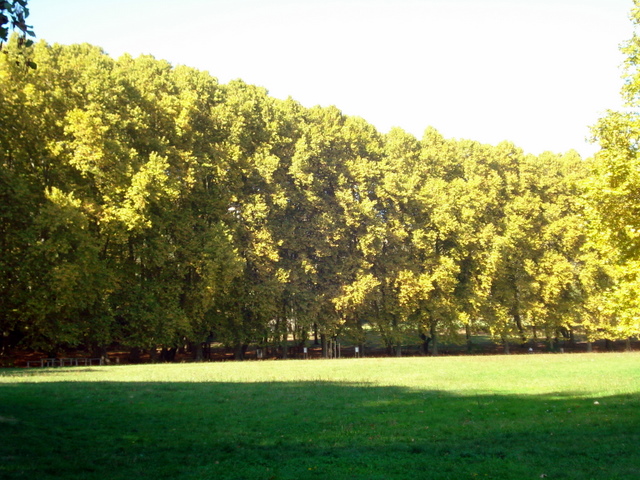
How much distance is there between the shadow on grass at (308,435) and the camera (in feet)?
31.5

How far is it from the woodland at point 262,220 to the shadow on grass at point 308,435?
6.97m

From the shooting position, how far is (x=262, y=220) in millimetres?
45281

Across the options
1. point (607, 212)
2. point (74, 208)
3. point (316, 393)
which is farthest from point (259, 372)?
point (607, 212)

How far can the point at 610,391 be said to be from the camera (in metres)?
19.2

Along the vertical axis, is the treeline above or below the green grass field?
above

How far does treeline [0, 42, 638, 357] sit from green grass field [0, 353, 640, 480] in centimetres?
759

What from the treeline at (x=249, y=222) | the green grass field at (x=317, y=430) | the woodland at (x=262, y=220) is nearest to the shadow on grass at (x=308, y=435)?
the green grass field at (x=317, y=430)

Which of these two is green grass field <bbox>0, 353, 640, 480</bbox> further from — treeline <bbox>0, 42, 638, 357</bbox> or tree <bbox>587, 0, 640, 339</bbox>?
treeline <bbox>0, 42, 638, 357</bbox>

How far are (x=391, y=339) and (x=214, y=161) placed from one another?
23.0 metres

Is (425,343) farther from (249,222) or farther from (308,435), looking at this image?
(308,435)

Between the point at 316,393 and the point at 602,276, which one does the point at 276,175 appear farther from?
the point at 602,276

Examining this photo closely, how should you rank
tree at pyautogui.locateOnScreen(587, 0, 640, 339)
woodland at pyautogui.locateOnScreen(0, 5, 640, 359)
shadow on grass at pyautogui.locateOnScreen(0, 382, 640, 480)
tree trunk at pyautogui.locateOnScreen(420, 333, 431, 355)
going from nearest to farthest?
1. shadow on grass at pyautogui.locateOnScreen(0, 382, 640, 480)
2. tree at pyautogui.locateOnScreen(587, 0, 640, 339)
3. woodland at pyautogui.locateOnScreen(0, 5, 640, 359)
4. tree trunk at pyautogui.locateOnScreen(420, 333, 431, 355)

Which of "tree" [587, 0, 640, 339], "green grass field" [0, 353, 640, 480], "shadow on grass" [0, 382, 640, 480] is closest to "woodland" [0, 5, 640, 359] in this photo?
"tree" [587, 0, 640, 339]

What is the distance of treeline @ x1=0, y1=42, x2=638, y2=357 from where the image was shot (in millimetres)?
33906
